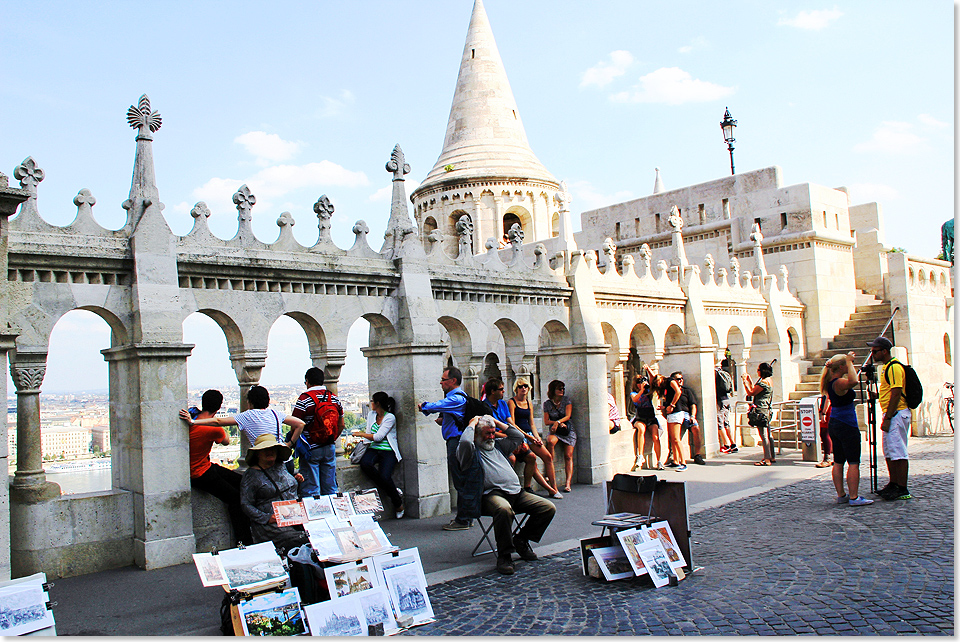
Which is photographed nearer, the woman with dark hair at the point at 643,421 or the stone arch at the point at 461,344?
the stone arch at the point at 461,344

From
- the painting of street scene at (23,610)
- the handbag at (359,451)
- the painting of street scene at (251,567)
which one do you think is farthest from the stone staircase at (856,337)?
the painting of street scene at (23,610)

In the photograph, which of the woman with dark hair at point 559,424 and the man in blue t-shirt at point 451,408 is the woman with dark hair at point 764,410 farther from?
the man in blue t-shirt at point 451,408

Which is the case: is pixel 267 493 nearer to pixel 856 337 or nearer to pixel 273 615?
pixel 273 615

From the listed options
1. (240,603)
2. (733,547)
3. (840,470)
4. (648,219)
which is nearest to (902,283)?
(648,219)

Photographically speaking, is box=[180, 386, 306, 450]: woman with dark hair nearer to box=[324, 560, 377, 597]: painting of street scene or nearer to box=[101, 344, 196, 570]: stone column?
box=[101, 344, 196, 570]: stone column

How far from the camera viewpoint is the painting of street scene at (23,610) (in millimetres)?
4383

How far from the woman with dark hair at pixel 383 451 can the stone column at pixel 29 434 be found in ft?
10.6

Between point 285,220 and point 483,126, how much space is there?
21.7 meters

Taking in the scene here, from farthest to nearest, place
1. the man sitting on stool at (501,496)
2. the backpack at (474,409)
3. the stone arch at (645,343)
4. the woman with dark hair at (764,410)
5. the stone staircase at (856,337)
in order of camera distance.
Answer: the stone staircase at (856,337)
the stone arch at (645,343)
the woman with dark hair at (764,410)
the backpack at (474,409)
the man sitting on stool at (501,496)

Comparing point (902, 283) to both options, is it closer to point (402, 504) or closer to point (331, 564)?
point (402, 504)

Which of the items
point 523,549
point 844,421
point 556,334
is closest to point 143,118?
point 523,549

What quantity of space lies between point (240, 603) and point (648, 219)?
18280mm

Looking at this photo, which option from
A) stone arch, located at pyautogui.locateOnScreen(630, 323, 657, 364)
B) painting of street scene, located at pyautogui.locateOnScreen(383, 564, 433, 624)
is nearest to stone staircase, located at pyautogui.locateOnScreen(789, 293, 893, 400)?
stone arch, located at pyautogui.locateOnScreen(630, 323, 657, 364)

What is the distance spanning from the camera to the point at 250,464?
5934mm
